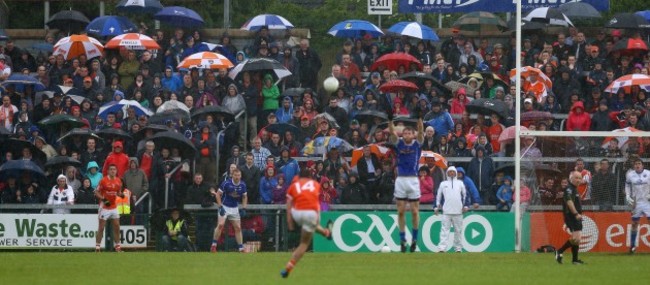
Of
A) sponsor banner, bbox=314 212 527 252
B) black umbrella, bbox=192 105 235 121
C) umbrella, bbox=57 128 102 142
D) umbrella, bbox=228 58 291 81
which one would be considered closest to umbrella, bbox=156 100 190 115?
black umbrella, bbox=192 105 235 121

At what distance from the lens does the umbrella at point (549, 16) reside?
3653 cm

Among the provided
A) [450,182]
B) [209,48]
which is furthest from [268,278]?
[209,48]

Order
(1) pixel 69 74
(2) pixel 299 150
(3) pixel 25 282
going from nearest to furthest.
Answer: (3) pixel 25 282
(2) pixel 299 150
(1) pixel 69 74

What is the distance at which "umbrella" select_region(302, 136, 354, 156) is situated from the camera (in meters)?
33.1

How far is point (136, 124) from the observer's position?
113 feet

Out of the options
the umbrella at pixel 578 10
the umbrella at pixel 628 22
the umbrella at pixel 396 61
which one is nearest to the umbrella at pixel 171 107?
the umbrella at pixel 396 61

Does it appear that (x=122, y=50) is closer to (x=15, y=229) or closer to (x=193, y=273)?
(x=15, y=229)

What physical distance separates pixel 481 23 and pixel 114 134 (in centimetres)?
1129

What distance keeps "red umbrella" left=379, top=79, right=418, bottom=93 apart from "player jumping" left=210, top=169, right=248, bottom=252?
5.05 metres

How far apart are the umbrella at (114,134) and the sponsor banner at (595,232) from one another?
10.3 meters

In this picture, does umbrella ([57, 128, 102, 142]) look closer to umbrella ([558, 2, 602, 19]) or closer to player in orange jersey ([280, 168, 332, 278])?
player in orange jersey ([280, 168, 332, 278])

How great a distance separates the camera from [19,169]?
3272cm

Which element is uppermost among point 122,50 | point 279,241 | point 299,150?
point 122,50

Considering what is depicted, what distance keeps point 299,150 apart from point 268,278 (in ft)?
38.0
